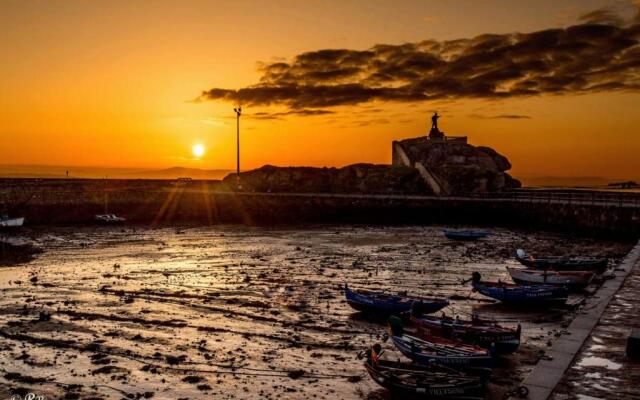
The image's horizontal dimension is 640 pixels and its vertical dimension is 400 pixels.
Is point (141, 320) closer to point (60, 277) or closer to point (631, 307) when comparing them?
point (60, 277)

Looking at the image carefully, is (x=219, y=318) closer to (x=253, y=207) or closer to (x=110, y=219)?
(x=110, y=219)

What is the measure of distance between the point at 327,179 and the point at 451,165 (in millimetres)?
25918

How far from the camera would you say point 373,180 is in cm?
9262

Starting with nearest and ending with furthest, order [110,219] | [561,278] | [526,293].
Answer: [526,293]
[561,278]
[110,219]

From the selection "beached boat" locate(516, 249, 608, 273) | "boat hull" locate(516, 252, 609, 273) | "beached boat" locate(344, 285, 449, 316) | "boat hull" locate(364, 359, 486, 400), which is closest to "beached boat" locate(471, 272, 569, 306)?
"beached boat" locate(344, 285, 449, 316)

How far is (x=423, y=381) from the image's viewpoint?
1148 cm

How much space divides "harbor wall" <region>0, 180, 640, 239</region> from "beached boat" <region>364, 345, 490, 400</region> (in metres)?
53.5

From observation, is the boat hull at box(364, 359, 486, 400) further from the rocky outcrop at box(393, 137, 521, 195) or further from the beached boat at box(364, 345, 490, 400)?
the rocky outcrop at box(393, 137, 521, 195)

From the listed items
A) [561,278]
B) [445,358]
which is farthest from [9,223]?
[445,358]

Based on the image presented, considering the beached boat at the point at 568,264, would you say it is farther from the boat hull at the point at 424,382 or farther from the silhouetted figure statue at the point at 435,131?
the silhouetted figure statue at the point at 435,131

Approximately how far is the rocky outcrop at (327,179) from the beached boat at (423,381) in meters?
75.1

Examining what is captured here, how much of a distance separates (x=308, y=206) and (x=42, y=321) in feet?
192

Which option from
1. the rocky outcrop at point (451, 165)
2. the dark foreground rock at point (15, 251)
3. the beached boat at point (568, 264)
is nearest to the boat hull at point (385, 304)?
the beached boat at point (568, 264)

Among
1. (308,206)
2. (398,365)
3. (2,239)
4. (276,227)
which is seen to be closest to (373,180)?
(308,206)
